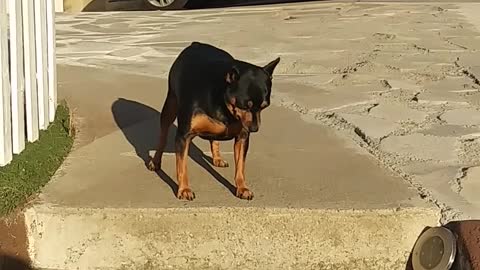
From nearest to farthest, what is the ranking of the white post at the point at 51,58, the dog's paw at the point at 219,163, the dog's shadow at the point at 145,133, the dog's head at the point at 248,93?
the dog's head at the point at 248,93
the dog's shadow at the point at 145,133
the dog's paw at the point at 219,163
the white post at the point at 51,58

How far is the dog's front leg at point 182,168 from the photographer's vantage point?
4055mm

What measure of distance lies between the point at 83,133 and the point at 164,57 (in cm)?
262

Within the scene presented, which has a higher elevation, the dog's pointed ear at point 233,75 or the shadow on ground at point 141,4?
the dog's pointed ear at point 233,75

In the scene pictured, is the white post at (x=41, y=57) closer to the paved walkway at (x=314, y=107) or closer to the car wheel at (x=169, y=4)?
the paved walkway at (x=314, y=107)

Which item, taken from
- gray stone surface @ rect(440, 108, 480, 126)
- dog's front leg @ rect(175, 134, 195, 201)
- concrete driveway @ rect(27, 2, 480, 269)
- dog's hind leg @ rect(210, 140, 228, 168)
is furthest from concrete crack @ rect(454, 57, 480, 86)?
dog's front leg @ rect(175, 134, 195, 201)

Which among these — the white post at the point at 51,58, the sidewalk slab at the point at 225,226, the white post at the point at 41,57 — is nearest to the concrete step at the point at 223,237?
the sidewalk slab at the point at 225,226

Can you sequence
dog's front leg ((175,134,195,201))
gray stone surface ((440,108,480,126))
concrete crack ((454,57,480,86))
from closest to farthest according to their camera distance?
dog's front leg ((175,134,195,201)), gray stone surface ((440,108,480,126)), concrete crack ((454,57,480,86))

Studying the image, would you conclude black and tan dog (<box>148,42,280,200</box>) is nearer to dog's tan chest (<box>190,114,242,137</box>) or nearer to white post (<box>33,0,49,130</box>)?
dog's tan chest (<box>190,114,242,137</box>)

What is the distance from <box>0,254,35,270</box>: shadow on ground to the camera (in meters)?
3.96

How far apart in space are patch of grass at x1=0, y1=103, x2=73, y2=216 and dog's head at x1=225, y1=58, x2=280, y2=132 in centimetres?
101

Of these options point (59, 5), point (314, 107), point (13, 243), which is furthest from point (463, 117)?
point (59, 5)

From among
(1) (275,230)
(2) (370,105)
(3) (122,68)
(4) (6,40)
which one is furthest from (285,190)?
(3) (122,68)

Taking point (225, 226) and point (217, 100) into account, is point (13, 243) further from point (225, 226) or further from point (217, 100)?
point (217, 100)

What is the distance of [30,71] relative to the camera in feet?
15.2
